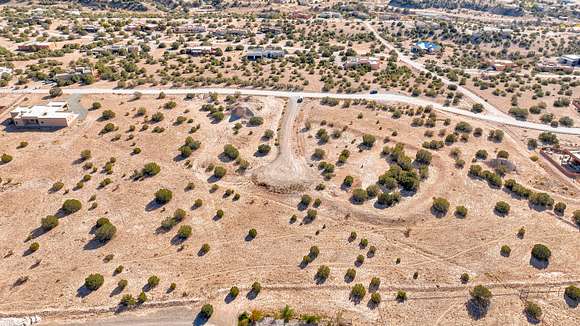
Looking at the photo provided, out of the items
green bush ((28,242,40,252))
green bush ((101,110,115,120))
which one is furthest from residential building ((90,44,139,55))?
green bush ((28,242,40,252))

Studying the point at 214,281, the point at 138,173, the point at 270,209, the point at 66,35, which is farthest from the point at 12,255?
the point at 66,35

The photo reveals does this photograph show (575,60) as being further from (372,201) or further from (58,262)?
(58,262)

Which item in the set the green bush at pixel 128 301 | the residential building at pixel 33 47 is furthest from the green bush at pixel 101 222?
the residential building at pixel 33 47

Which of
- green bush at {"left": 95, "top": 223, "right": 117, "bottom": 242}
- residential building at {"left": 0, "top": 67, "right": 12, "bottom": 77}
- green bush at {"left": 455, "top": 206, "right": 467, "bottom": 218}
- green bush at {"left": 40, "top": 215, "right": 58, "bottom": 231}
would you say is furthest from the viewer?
residential building at {"left": 0, "top": 67, "right": 12, "bottom": 77}

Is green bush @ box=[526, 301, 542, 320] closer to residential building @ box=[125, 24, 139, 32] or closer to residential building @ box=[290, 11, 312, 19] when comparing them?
residential building @ box=[125, 24, 139, 32]

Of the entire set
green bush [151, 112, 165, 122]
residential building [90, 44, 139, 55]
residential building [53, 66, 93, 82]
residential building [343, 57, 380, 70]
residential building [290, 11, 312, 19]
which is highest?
residential building [290, 11, 312, 19]

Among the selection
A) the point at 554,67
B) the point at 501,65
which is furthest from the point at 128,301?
the point at 554,67

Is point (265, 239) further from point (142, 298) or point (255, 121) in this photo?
point (255, 121)
